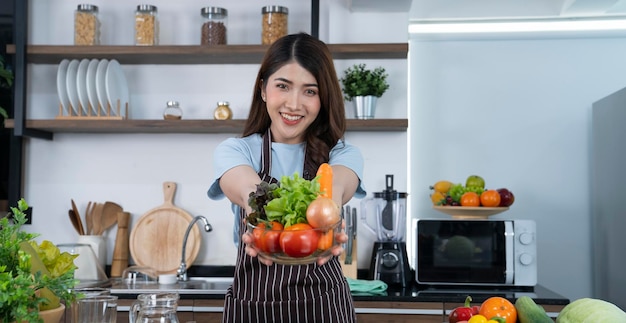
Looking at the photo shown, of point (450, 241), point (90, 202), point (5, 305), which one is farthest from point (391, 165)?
point (5, 305)

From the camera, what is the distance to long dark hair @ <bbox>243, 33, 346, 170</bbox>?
5.91ft

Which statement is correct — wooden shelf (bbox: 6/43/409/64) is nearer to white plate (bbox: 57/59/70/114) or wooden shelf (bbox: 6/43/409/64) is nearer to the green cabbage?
white plate (bbox: 57/59/70/114)

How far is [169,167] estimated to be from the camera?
3342 mm

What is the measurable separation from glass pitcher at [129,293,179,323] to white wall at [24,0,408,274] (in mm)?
2251

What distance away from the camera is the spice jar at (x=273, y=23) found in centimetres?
313

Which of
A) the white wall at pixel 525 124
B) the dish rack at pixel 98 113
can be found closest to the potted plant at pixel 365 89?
the white wall at pixel 525 124

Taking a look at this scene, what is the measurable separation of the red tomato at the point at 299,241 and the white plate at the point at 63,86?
7.35 feet

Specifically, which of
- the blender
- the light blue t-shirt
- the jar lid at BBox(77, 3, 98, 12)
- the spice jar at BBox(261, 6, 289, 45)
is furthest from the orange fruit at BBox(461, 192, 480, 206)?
the jar lid at BBox(77, 3, 98, 12)

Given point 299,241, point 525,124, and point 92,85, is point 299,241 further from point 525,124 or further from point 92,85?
point 525,124

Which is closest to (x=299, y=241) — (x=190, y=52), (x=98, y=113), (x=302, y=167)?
(x=302, y=167)

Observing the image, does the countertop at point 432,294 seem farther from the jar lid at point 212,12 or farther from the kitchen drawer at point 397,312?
the jar lid at point 212,12

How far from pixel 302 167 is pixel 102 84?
159 cm

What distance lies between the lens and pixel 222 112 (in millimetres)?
3135

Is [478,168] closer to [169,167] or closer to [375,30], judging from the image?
[375,30]
